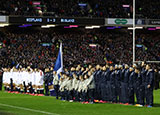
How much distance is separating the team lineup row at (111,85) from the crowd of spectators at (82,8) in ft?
85.5

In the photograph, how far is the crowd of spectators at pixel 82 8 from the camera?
47.4 metres

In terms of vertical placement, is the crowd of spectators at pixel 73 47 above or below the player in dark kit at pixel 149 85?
below

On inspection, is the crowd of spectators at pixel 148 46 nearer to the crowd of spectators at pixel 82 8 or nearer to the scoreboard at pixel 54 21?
the crowd of spectators at pixel 82 8

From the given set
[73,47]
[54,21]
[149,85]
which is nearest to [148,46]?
[73,47]

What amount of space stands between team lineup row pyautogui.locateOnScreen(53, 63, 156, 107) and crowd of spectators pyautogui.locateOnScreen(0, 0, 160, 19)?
85.5 feet

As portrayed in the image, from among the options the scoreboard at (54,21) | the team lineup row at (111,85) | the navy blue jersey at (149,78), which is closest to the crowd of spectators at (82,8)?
the scoreboard at (54,21)

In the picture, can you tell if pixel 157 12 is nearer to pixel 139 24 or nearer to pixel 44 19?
pixel 139 24

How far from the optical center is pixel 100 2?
5425 centimetres

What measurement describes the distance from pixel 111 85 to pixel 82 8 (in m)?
31.7

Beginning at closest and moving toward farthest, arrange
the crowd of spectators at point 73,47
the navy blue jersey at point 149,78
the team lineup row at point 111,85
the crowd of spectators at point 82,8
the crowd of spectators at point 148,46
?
the navy blue jersey at point 149,78, the team lineup row at point 111,85, the crowd of spectators at point 73,47, the crowd of spectators at point 82,8, the crowd of spectators at point 148,46

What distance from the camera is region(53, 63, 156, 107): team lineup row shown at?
61.5ft

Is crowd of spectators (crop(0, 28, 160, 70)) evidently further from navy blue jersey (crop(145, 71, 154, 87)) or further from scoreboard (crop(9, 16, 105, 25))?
navy blue jersey (crop(145, 71, 154, 87))

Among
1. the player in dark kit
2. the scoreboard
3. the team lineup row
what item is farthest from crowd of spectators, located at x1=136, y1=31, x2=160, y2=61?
the player in dark kit

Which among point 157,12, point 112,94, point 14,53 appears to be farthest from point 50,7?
point 112,94
